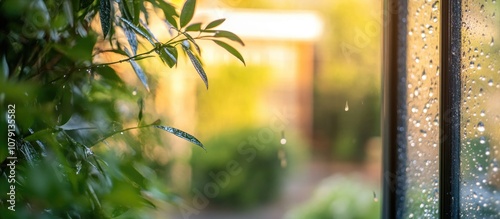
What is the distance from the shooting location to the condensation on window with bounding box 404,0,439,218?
3.49ft

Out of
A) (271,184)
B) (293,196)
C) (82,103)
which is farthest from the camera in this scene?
(293,196)

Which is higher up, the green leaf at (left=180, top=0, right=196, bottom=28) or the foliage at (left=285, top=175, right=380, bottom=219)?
the green leaf at (left=180, top=0, right=196, bottom=28)

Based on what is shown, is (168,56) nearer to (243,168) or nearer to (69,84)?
(69,84)

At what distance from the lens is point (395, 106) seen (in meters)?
1.39

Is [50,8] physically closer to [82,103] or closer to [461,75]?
[82,103]

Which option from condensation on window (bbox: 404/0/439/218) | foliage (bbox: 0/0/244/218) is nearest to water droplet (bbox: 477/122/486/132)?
condensation on window (bbox: 404/0/439/218)

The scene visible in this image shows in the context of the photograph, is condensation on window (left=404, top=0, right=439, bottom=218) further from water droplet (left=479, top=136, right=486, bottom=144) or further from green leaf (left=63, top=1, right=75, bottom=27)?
green leaf (left=63, top=1, right=75, bottom=27)

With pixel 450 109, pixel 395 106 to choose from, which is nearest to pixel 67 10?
pixel 450 109

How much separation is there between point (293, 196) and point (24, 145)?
19.7ft

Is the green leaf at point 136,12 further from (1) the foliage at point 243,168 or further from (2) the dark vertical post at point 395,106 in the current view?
(1) the foliage at point 243,168

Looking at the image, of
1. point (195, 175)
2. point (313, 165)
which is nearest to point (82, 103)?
point (195, 175)

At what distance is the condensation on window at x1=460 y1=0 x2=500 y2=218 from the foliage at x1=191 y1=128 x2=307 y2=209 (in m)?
4.67

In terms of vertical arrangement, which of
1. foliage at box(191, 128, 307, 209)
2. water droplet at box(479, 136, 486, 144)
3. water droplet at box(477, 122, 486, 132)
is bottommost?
foliage at box(191, 128, 307, 209)

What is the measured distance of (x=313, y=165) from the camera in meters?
7.86
